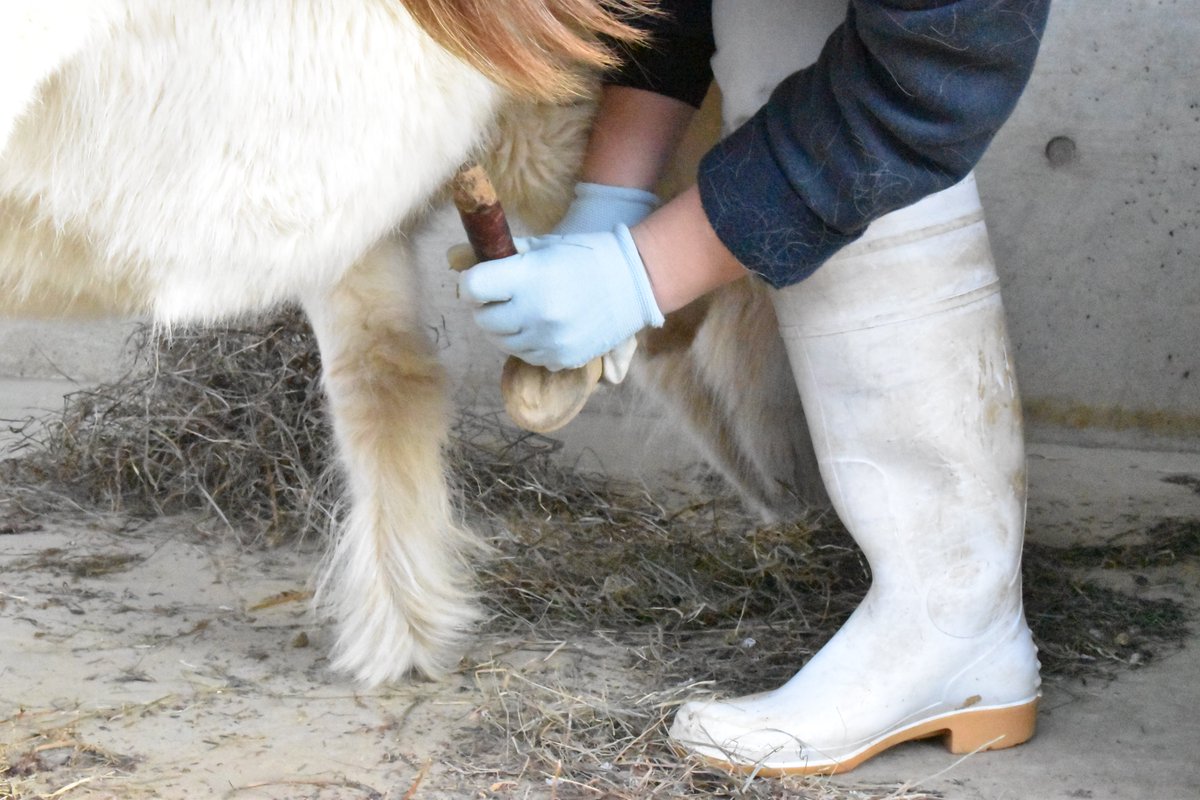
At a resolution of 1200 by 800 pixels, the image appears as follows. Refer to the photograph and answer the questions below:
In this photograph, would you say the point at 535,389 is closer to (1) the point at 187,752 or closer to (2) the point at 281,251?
(2) the point at 281,251

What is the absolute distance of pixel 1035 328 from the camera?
1883mm

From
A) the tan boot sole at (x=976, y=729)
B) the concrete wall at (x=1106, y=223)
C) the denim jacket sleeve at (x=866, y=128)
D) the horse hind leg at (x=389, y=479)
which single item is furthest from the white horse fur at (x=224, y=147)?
the concrete wall at (x=1106, y=223)

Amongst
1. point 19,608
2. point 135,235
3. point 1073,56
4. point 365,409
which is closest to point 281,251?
point 135,235

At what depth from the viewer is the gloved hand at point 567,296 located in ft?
2.86

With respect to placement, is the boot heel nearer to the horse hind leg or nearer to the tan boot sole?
the tan boot sole

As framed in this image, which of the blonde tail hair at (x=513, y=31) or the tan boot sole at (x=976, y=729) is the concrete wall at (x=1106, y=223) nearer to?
the tan boot sole at (x=976, y=729)

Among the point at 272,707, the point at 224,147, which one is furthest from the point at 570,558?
the point at 224,147

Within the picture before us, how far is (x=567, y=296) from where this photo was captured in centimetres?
87

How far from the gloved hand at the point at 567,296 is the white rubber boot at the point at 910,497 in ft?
0.46

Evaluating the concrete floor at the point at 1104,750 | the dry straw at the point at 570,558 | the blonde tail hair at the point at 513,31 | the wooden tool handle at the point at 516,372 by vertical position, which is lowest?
the concrete floor at the point at 1104,750

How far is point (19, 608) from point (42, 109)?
0.68 meters

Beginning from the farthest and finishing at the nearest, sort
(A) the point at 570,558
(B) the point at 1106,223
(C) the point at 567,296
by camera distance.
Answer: (B) the point at 1106,223
(A) the point at 570,558
(C) the point at 567,296

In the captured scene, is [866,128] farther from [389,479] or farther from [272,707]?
[272,707]

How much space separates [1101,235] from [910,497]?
109 centimetres
